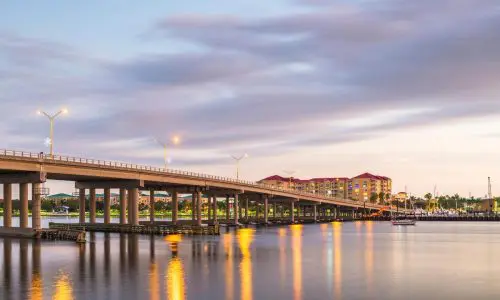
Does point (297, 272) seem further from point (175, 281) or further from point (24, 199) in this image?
point (24, 199)

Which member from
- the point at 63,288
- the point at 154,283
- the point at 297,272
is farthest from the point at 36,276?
the point at 297,272

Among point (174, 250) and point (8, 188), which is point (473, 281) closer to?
point (174, 250)

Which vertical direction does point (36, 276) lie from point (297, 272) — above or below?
above

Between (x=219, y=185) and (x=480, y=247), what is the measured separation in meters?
81.8

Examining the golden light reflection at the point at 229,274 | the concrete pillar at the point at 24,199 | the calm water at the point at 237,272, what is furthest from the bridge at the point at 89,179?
the golden light reflection at the point at 229,274

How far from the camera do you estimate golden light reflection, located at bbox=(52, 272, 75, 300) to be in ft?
152

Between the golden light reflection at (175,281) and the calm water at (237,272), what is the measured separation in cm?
8

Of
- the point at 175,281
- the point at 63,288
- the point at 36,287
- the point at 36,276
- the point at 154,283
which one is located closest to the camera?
the point at 63,288

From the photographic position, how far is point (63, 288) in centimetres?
5050

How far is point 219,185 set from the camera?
174625 millimetres

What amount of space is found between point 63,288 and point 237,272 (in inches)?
735

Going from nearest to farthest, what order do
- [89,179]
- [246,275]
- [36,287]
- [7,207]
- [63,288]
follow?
[63,288], [36,287], [246,275], [7,207], [89,179]

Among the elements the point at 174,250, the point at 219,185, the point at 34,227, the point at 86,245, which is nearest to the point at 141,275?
the point at 174,250

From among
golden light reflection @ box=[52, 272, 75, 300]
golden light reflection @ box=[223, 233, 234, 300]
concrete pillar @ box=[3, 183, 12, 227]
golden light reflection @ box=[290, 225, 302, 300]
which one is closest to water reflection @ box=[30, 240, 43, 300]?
golden light reflection @ box=[52, 272, 75, 300]
